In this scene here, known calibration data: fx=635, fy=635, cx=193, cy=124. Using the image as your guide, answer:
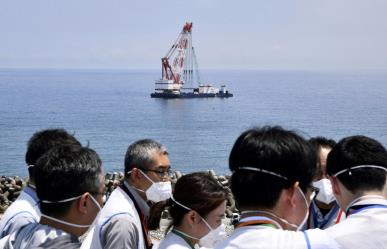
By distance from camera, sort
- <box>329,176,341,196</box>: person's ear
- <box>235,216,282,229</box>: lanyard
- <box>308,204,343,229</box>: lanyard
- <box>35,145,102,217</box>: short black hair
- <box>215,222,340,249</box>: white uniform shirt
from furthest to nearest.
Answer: <box>308,204,343,229</box>: lanyard
<box>329,176,341,196</box>: person's ear
<box>35,145,102,217</box>: short black hair
<box>235,216,282,229</box>: lanyard
<box>215,222,340,249</box>: white uniform shirt

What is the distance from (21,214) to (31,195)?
27 centimetres

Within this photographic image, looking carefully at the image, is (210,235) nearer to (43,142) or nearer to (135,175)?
(135,175)

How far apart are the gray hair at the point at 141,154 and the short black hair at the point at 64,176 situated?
3.80ft

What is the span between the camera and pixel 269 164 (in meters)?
2.38

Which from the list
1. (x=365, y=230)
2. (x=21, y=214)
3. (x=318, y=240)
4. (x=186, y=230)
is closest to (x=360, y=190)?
(x=365, y=230)

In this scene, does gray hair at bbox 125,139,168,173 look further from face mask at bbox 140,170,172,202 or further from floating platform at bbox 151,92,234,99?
floating platform at bbox 151,92,234,99

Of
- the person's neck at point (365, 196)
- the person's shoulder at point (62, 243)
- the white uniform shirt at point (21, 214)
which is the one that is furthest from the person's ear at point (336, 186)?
the white uniform shirt at point (21, 214)

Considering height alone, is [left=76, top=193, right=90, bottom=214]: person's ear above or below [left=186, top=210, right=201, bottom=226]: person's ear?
above

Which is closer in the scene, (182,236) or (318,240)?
(318,240)

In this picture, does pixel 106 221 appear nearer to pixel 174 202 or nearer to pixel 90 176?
pixel 174 202

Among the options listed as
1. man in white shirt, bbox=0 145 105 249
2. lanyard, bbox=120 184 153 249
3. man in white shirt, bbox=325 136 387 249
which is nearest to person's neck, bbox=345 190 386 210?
man in white shirt, bbox=325 136 387 249

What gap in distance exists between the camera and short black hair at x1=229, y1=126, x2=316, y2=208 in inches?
93.6

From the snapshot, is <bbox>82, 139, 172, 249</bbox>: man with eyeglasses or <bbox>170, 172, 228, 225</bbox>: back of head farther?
<bbox>170, 172, 228, 225</bbox>: back of head

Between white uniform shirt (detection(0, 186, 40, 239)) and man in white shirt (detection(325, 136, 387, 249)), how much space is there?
73.3 inches
